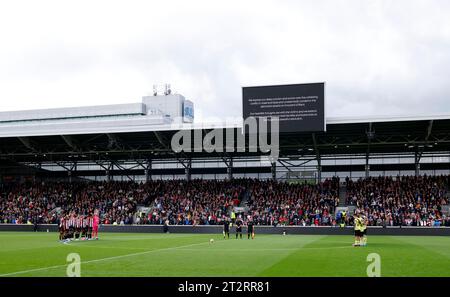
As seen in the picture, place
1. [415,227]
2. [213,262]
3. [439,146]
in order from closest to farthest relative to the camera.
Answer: [213,262] < [415,227] < [439,146]

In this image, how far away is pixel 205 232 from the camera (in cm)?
4569

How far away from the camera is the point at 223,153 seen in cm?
5997

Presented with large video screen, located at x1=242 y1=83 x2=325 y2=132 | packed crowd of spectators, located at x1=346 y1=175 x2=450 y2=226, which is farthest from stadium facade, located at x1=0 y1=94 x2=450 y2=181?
packed crowd of spectators, located at x1=346 y1=175 x2=450 y2=226

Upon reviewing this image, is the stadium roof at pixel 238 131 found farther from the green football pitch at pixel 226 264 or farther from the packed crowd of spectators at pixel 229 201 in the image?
the green football pitch at pixel 226 264

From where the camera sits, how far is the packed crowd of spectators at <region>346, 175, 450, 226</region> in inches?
1793

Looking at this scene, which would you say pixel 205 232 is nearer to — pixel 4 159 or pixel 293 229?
pixel 293 229

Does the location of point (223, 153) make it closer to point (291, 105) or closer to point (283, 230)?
point (291, 105)

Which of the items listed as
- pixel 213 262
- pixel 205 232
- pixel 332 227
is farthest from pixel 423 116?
pixel 213 262

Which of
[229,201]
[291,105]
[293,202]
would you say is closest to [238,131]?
[291,105]

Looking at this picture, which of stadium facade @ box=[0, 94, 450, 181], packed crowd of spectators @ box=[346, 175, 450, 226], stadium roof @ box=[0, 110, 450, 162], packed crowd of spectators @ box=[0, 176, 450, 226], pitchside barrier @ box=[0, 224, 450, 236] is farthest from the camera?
stadium facade @ box=[0, 94, 450, 181]

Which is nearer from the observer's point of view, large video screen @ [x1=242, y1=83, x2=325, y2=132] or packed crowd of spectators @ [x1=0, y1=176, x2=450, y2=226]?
large video screen @ [x1=242, y1=83, x2=325, y2=132]

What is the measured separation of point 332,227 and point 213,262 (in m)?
25.5

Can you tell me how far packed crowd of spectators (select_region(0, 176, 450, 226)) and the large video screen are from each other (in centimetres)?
920

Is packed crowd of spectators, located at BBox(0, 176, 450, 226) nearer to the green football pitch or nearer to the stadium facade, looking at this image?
the stadium facade
